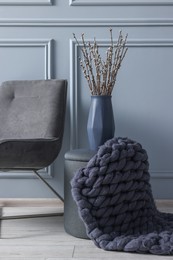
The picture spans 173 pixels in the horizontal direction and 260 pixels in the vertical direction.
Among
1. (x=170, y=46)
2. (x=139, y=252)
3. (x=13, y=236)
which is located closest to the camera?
(x=139, y=252)

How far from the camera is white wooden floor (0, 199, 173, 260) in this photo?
1.36 meters

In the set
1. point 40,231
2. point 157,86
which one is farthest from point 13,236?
point 157,86

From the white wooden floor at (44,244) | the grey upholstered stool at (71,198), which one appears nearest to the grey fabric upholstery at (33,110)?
the grey upholstered stool at (71,198)

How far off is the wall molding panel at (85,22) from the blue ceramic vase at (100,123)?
2.10 feet

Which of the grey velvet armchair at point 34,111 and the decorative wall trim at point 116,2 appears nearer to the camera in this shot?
the grey velvet armchair at point 34,111

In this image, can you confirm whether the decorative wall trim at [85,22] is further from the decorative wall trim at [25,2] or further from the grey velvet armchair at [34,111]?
the grey velvet armchair at [34,111]

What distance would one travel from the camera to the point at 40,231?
5.50 feet

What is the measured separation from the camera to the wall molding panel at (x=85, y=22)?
6.97 feet

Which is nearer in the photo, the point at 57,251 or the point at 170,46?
the point at 57,251

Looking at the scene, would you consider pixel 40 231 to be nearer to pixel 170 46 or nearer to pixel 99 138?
pixel 99 138

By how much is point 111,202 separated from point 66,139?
73cm

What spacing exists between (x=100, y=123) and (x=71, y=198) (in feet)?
1.07

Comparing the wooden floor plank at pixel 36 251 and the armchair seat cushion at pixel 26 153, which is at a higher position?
the armchair seat cushion at pixel 26 153

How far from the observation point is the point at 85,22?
2.14 meters
